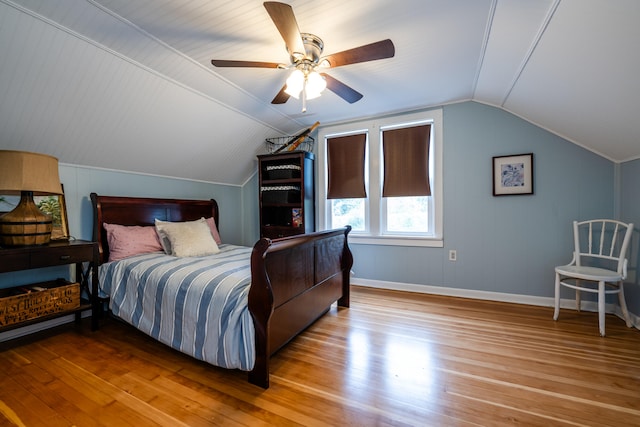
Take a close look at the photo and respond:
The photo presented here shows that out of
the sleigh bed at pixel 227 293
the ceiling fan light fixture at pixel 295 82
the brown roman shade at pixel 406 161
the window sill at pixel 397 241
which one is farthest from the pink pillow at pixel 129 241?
the brown roman shade at pixel 406 161

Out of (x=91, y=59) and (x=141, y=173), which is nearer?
(x=91, y=59)

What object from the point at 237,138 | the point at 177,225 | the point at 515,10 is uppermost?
the point at 515,10

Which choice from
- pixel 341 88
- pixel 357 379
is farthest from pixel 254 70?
pixel 357 379

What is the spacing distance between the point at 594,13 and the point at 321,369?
2.59 meters

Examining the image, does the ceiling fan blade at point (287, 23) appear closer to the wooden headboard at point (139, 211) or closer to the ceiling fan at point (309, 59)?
the ceiling fan at point (309, 59)

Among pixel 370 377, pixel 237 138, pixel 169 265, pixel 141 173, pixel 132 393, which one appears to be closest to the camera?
pixel 132 393

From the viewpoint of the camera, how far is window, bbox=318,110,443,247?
3299mm

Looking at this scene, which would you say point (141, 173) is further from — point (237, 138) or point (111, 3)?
point (111, 3)

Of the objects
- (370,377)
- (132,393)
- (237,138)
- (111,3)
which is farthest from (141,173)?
(370,377)

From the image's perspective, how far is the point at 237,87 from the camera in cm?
267

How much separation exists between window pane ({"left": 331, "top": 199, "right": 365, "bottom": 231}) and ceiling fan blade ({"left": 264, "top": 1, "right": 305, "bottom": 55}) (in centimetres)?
235

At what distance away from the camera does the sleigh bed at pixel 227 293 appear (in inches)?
62.2

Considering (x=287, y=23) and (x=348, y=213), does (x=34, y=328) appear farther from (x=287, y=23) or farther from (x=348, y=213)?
(x=348, y=213)

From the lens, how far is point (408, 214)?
3.49 meters
